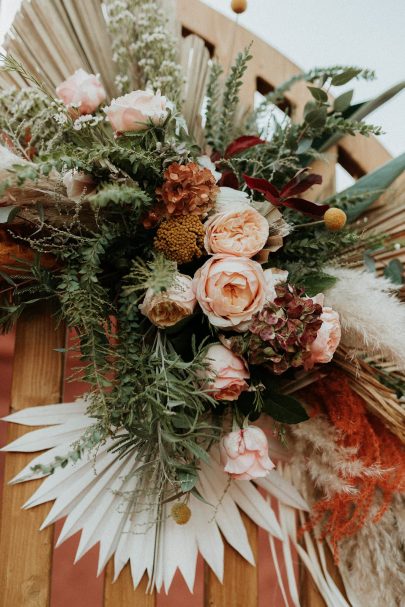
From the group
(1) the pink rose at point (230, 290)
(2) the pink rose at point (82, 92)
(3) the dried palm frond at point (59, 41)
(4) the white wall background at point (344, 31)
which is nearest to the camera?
(1) the pink rose at point (230, 290)

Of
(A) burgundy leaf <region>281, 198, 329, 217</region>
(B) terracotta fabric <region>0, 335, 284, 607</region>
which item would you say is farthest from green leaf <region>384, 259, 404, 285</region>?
(B) terracotta fabric <region>0, 335, 284, 607</region>

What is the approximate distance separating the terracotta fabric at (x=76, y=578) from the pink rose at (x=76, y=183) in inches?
19.0

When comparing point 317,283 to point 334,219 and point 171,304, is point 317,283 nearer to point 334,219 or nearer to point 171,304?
point 334,219

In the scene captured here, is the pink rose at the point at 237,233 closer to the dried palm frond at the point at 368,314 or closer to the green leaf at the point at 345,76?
the dried palm frond at the point at 368,314

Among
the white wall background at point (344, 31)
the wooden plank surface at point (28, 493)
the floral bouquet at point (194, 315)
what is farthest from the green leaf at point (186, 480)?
the white wall background at point (344, 31)

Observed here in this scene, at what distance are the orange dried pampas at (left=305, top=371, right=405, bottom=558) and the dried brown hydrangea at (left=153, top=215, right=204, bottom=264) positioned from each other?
1.09 ft

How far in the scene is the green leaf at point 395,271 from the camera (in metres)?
0.95

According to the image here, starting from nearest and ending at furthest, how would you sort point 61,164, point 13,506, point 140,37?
1. point 61,164
2. point 13,506
3. point 140,37

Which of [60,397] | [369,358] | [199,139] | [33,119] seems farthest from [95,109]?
[369,358]

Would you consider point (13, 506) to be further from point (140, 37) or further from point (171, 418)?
point (140, 37)

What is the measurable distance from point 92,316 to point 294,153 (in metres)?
0.47

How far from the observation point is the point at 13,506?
803 mm

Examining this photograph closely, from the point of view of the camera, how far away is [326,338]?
74cm

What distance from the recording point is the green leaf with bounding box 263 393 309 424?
793 mm
